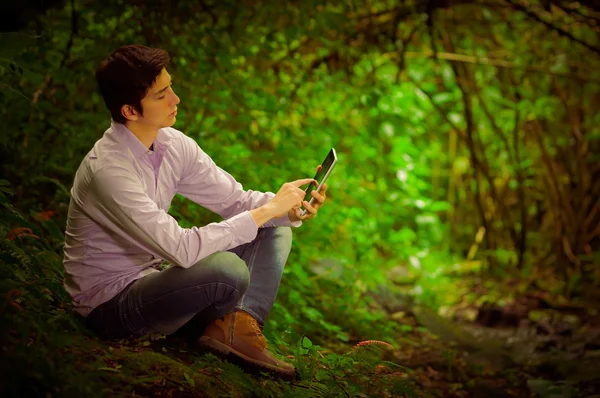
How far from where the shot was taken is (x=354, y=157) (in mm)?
6012

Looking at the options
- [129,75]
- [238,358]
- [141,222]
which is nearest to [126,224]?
[141,222]

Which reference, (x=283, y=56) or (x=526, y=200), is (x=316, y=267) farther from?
(x=526, y=200)

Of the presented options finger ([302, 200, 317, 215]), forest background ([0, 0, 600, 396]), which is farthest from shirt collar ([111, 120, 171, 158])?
finger ([302, 200, 317, 215])

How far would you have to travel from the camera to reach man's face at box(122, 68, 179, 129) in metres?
2.58

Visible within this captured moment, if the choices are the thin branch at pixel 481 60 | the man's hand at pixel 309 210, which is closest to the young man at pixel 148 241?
the man's hand at pixel 309 210

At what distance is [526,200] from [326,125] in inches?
112

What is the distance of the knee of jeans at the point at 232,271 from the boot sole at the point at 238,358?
0.26 m

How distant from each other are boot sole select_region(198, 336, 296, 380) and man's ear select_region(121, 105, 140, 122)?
3.09ft

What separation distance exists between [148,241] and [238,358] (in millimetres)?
611

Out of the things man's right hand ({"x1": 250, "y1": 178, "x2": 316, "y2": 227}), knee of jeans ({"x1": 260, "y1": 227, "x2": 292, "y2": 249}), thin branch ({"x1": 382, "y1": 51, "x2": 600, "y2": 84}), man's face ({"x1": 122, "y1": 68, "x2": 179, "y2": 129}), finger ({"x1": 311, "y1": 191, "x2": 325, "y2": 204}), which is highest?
thin branch ({"x1": 382, "y1": 51, "x2": 600, "y2": 84})

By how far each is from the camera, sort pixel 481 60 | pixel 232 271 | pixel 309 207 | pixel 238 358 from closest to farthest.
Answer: pixel 232 271 < pixel 238 358 < pixel 309 207 < pixel 481 60

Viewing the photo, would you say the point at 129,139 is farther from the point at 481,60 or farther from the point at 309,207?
the point at 481,60

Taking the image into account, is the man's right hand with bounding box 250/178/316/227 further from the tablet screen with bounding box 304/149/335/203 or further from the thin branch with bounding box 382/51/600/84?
the thin branch with bounding box 382/51/600/84

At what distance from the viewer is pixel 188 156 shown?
113 inches
